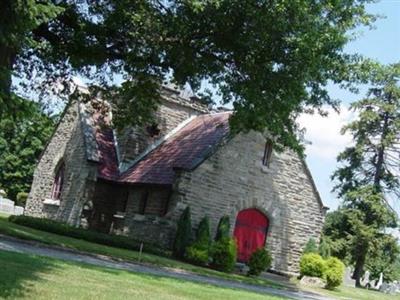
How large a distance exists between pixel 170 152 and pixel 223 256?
7260mm

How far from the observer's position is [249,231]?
28359mm

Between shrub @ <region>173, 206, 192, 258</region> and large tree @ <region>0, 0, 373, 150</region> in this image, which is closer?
large tree @ <region>0, 0, 373, 150</region>

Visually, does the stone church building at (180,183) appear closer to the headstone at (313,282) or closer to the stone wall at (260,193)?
the stone wall at (260,193)

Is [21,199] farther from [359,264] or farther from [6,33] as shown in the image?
[6,33]

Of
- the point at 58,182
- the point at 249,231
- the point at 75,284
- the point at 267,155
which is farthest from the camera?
the point at 58,182

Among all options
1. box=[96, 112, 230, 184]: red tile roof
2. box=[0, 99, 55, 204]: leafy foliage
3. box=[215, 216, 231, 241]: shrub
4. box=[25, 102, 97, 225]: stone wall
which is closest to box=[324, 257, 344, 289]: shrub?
box=[215, 216, 231, 241]: shrub

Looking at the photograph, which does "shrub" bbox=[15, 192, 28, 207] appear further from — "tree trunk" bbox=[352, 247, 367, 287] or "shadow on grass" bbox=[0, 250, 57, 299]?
"shadow on grass" bbox=[0, 250, 57, 299]

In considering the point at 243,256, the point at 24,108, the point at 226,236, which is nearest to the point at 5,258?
the point at 24,108

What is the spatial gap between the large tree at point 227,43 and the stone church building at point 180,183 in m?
6.98

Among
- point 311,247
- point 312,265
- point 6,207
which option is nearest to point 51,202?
point 6,207

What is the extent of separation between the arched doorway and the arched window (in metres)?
10.5

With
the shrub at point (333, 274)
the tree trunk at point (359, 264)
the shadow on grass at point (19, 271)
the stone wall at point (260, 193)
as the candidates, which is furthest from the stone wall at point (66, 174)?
the tree trunk at point (359, 264)

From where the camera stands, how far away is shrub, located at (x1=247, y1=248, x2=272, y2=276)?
24953 mm

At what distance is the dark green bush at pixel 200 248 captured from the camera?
2367cm
